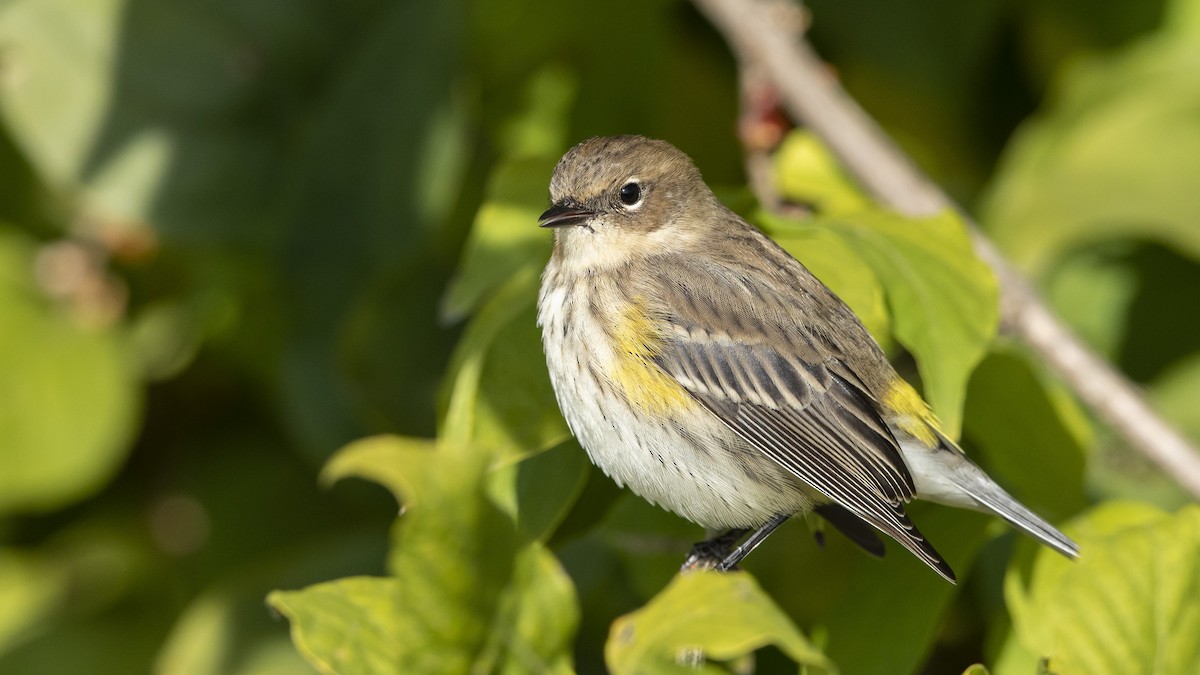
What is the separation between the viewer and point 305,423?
3.12 metres

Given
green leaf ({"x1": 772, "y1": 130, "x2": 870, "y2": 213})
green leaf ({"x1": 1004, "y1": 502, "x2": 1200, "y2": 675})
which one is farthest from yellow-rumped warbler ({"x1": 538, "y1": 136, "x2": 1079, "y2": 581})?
green leaf ({"x1": 772, "y1": 130, "x2": 870, "y2": 213})

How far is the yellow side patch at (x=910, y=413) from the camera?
246cm

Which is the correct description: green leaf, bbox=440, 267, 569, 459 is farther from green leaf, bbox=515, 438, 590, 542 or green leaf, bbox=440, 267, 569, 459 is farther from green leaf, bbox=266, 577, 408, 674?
green leaf, bbox=266, 577, 408, 674

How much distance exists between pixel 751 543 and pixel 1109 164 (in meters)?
1.37

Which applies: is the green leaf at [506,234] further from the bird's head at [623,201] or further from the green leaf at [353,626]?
the green leaf at [353,626]

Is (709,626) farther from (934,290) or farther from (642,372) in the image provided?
(642,372)

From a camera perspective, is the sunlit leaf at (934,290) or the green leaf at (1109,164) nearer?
the sunlit leaf at (934,290)

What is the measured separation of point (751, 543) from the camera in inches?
99.0

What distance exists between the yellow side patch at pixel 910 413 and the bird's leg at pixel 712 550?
0.38 m

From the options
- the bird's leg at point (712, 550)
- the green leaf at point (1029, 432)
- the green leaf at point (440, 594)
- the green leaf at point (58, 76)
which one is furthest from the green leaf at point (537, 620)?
the green leaf at point (58, 76)

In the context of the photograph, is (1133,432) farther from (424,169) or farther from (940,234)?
(424,169)

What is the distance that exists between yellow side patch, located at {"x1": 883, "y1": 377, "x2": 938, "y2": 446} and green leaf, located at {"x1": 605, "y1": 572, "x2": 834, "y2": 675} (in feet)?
2.92

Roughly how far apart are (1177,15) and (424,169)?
2070 mm

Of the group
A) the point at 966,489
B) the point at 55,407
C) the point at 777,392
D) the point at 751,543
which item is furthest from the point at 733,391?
the point at 55,407
